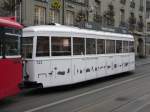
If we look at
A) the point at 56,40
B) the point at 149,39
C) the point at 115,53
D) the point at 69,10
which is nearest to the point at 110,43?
the point at 115,53

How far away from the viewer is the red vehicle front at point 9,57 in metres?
12.3

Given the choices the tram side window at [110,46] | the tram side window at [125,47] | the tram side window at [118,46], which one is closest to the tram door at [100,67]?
the tram side window at [110,46]

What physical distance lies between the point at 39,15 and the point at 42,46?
1470cm

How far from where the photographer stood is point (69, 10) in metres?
34.3

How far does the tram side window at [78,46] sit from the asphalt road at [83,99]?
1637 millimetres

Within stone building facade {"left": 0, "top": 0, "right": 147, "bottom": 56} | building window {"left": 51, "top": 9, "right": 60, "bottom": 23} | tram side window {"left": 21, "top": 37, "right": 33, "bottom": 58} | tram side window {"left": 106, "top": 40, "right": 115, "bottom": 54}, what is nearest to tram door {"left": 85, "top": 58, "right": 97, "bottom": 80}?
tram side window {"left": 106, "top": 40, "right": 115, "bottom": 54}

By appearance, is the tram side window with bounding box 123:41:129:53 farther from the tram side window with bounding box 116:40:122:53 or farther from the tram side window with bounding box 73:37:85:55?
the tram side window with bounding box 73:37:85:55

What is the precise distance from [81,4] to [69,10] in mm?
2580

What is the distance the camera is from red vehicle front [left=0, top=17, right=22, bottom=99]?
12.3 meters

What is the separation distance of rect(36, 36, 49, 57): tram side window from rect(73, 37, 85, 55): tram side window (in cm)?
166

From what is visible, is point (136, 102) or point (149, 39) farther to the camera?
point (149, 39)

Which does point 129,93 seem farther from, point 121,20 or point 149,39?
point 149,39

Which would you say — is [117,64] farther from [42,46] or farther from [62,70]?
[42,46]

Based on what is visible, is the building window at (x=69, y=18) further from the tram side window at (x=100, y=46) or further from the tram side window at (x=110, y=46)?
the tram side window at (x=100, y=46)
